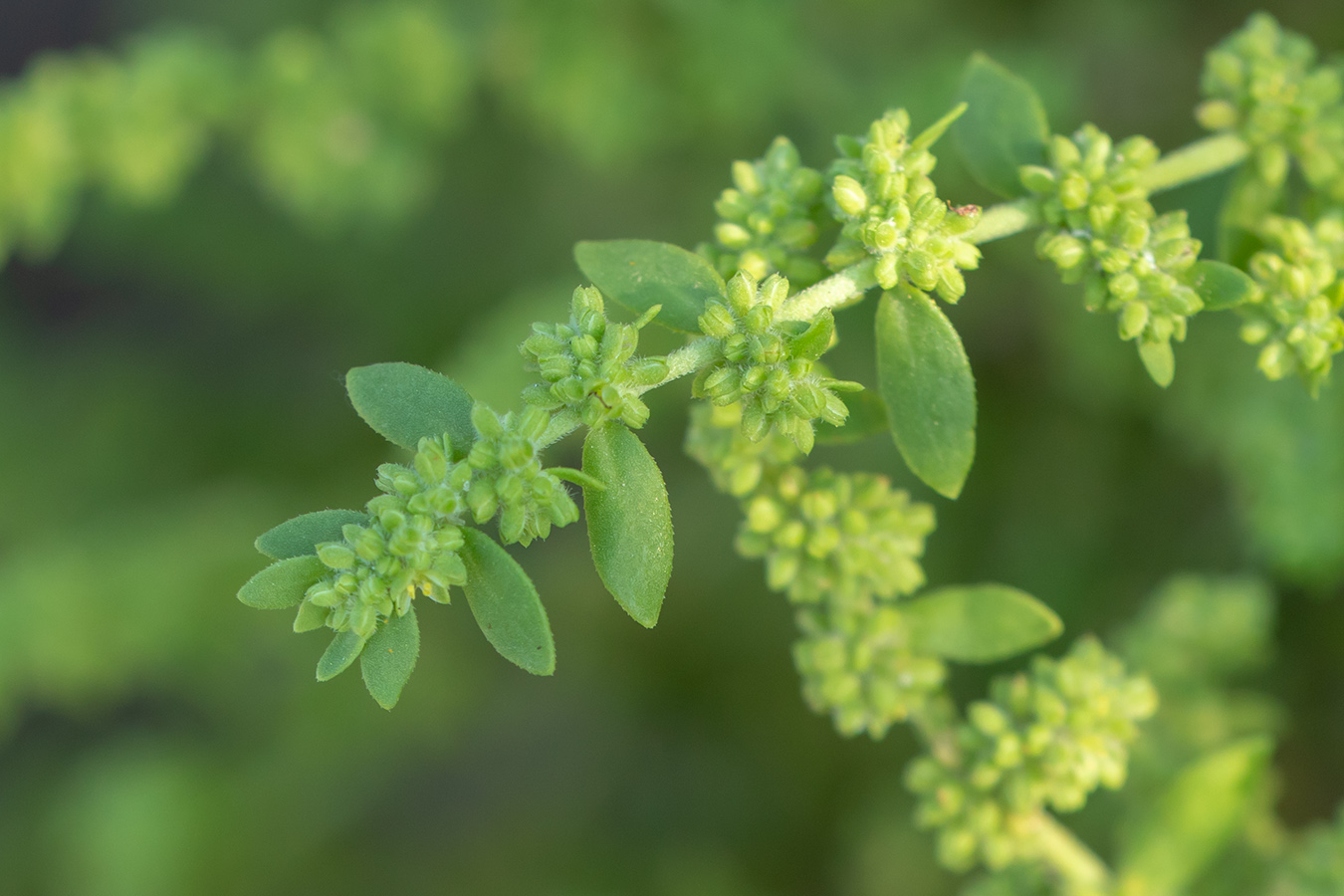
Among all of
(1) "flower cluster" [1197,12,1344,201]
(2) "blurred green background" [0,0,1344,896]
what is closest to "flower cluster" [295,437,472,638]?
(2) "blurred green background" [0,0,1344,896]

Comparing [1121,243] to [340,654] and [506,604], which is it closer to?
[506,604]

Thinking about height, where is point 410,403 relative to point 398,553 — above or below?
above

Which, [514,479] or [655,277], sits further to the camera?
[655,277]

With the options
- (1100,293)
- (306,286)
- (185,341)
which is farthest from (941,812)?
(185,341)

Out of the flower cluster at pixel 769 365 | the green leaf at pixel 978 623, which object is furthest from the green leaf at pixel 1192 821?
the flower cluster at pixel 769 365

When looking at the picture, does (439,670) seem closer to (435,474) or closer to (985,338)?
(985,338)

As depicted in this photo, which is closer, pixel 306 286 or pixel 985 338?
pixel 985 338

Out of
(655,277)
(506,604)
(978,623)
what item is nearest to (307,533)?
(506,604)
